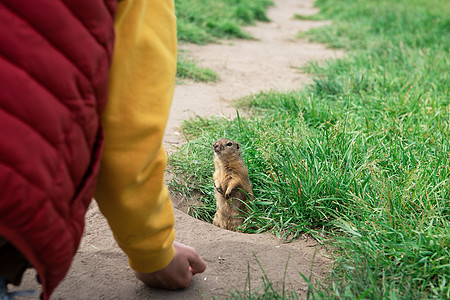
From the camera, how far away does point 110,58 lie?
3.36 ft

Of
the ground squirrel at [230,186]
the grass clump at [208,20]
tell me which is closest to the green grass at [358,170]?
the ground squirrel at [230,186]

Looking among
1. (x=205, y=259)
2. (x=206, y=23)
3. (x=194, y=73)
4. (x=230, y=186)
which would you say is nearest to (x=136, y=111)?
(x=205, y=259)

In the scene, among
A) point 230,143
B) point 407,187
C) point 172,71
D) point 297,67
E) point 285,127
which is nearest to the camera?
point 172,71

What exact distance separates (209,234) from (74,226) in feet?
4.41

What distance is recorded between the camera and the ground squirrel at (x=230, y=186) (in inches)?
107

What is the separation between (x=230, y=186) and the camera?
106 inches

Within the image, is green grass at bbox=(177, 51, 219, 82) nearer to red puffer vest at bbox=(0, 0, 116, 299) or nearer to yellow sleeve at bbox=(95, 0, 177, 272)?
yellow sleeve at bbox=(95, 0, 177, 272)

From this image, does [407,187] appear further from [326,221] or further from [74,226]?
[74,226]

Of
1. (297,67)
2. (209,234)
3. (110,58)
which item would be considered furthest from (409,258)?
(297,67)

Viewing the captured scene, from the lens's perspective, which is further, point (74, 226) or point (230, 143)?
point (230, 143)

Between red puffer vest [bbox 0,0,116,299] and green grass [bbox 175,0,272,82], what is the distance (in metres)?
3.85

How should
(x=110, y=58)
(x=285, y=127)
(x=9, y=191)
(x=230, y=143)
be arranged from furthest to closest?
1. (x=285, y=127)
2. (x=230, y=143)
3. (x=110, y=58)
4. (x=9, y=191)

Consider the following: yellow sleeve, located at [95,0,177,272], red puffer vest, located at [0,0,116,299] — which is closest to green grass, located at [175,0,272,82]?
yellow sleeve, located at [95,0,177,272]

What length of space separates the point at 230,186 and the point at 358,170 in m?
0.75
